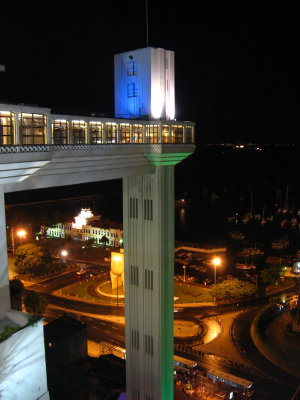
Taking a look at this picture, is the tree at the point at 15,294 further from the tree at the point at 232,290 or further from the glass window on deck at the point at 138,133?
the tree at the point at 232,290

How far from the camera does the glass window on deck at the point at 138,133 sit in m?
11.4

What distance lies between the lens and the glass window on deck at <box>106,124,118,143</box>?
10.2 metres

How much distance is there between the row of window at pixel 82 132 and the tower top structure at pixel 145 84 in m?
0.68

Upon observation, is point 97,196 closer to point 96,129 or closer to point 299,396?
point 299,396

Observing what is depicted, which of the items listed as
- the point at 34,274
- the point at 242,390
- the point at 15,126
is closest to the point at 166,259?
the point at 15,126

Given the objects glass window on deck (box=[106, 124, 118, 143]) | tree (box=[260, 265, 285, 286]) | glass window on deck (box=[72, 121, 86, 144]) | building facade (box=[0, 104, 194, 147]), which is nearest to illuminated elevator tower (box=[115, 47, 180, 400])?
building facade (box=[0, 104, 194, 147])

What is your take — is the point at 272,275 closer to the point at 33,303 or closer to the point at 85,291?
the point at 85,291

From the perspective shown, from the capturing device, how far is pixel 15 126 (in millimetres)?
6625

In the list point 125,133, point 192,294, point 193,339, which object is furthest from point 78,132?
point 192,294

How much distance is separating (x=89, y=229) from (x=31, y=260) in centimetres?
1780

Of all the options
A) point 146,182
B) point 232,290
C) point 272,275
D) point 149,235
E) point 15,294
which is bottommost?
point 232,290

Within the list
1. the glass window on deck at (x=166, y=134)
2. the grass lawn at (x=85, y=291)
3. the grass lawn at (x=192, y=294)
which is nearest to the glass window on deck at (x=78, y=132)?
the glass window on deck at (x=166, y=134)

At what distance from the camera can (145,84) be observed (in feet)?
39.7

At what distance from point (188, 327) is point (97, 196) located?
54537 mm
